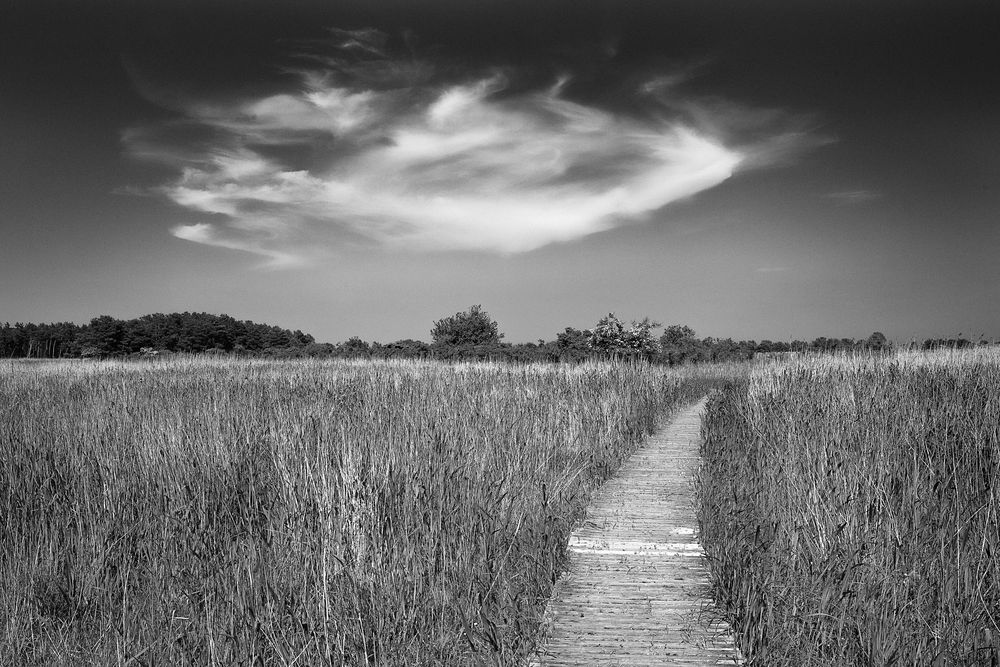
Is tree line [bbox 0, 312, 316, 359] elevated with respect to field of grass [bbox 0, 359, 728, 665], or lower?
elevated

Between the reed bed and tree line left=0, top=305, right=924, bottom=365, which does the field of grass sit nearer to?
the reed bed

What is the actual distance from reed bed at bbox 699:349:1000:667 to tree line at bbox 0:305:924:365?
1402cm

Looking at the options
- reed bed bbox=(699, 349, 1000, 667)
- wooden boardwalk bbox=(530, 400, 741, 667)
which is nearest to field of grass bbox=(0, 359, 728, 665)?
wooden boardwalk bbox=(530, 400, 741, 667)

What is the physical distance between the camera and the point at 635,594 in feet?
12.7

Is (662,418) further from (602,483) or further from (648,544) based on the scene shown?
(648,544)

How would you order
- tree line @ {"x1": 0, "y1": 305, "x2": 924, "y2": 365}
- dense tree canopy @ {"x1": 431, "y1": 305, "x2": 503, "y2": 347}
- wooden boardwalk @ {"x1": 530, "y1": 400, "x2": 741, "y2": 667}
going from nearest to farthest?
wooden boardwalk @ {"x1": 530, "y1": 400, "x2": 741, "y2": 667} → tree line @ {"x1": 0, "y1": 305, "x2": 924, "y2": 365} → dense tree canopy @ {"x1": 431, "y1": 305, "x2": 503, "y2": 347}

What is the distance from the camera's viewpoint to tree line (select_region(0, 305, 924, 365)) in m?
26.9

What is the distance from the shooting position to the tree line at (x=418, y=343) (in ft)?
88.3

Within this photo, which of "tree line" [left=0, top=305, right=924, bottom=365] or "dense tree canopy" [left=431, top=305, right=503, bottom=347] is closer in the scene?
"tree line" [left=0, top=305, right=924, bottom=365]

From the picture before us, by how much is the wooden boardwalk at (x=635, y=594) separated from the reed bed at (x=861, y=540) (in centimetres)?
20

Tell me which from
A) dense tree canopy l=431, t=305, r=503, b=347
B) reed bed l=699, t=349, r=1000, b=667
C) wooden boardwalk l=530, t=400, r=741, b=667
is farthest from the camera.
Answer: dense tree canopy l=431, t=305, r=503, b=347

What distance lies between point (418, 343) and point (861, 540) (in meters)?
37.0

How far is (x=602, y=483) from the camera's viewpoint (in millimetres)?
7012

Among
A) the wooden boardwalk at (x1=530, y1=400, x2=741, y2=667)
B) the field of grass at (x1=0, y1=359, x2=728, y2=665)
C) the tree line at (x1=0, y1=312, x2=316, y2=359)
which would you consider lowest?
the wooden boardwalk at (x1=530, y1=400, x2=741, y2=667)
